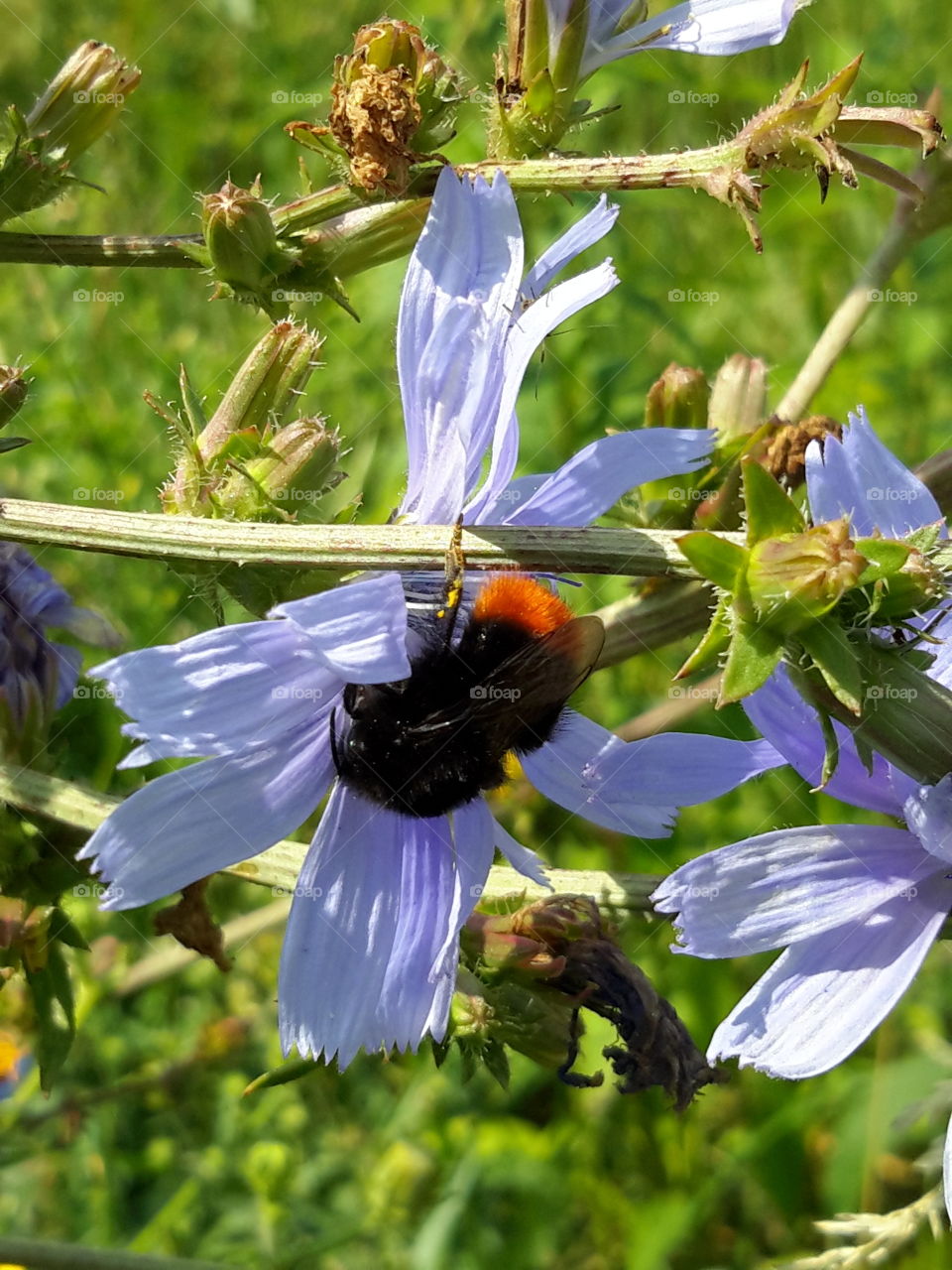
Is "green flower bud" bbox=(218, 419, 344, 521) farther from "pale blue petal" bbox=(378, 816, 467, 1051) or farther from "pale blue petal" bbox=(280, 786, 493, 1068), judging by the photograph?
"pale blue petal" bbox=(378, 816, 467, 1051)

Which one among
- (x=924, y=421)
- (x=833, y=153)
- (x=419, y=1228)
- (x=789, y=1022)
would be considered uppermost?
(x=833, y=153)

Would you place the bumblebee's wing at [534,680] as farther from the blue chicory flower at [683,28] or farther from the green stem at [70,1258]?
the green stem at [70,1258]

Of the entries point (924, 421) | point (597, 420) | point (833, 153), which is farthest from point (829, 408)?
point (833, 153)

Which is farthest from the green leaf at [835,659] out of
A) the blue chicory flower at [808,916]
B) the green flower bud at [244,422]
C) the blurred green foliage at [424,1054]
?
the blurred green foliage at [424,1054]

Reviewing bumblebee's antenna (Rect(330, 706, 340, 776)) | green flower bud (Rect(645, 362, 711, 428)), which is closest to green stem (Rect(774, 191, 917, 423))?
green flower bud (Rect(645, 362, 711, 428))

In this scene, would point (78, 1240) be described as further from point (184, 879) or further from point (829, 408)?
point (829, 408)
